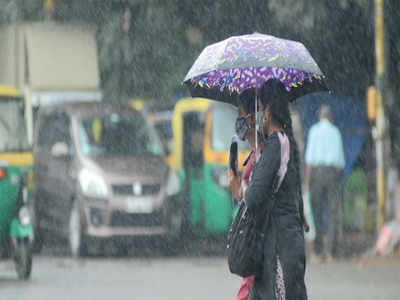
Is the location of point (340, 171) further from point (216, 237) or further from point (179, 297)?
point (179, 297)

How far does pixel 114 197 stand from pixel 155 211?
0.61 metres

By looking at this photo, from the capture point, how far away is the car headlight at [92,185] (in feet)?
54.2

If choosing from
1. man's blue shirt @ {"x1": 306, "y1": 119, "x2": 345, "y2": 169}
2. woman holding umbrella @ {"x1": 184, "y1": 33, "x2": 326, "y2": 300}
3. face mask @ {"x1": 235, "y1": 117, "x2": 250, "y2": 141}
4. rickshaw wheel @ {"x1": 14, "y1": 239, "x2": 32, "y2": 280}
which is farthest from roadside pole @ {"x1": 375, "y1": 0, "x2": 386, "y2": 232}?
face mask @ {"x1": 235, "y1": 117, "x2": 250, "y2": 141}

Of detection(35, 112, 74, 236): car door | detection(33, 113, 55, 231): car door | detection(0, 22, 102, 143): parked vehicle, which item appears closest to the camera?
detection(35, 112, 74, 236): car door

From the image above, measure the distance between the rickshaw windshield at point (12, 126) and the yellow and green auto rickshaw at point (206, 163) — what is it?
406 cm

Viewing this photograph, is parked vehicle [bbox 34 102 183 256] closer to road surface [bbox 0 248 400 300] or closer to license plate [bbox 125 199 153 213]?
license plate [bbox 125 199 153 213]

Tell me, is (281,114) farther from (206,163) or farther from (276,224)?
(206,163)

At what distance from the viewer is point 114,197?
16.5 metres

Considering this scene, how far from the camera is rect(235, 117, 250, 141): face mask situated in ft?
20.5

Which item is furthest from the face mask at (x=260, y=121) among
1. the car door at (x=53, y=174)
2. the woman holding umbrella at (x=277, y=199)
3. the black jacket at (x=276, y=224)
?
the car door at (x=53, y=174)

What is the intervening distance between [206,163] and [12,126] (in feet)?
15.7

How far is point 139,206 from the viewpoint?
16.6m

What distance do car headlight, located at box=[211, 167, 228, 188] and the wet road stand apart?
5.37ft

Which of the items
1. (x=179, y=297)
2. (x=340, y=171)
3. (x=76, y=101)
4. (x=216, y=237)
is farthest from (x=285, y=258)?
(x=216, y=237)
